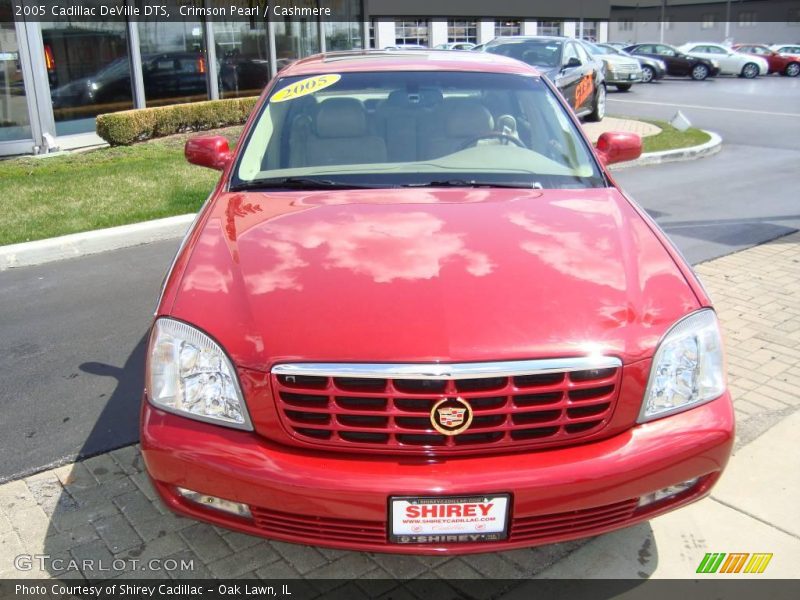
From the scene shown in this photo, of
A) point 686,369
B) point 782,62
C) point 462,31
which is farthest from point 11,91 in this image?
point 782,62

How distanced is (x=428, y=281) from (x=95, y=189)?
275 inches

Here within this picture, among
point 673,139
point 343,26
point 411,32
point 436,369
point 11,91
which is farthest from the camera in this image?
point 411,32

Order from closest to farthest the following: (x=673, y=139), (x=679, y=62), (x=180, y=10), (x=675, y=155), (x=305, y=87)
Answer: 1. (x=305, y=87)
2. (x=675, y=155)
3. (x=673, y=139)
4. (x=180, y=10)
5. (x=679, y=62)

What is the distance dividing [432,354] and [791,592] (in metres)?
1.61

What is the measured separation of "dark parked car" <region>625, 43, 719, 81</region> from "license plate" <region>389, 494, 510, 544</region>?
101 feet

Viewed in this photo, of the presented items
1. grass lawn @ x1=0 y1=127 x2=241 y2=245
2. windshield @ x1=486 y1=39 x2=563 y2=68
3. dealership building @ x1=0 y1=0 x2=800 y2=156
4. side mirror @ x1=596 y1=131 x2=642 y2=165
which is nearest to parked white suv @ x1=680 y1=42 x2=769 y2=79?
windshield @ x1=486 y1=39 x2=563 y2=68

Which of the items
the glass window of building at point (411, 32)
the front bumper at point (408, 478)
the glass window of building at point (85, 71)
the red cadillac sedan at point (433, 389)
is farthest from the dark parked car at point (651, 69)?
the front bumper at point (408, 478)

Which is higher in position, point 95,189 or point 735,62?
point 735,62

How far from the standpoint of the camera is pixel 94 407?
13.1 feet

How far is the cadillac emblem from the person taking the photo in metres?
2.29

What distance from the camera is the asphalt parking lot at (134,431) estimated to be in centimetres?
285

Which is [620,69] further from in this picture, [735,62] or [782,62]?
[782,62]

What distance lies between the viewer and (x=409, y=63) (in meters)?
4.20

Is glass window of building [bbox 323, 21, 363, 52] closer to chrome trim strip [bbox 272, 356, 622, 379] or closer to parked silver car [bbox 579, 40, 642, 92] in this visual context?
parked silver car [bbox 579, 40, 642, 92]
